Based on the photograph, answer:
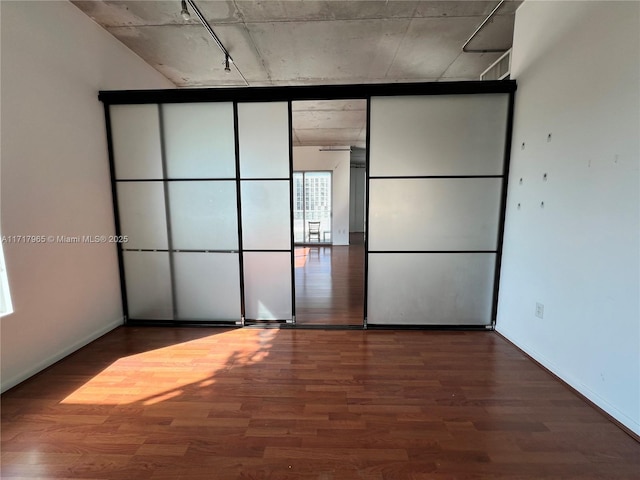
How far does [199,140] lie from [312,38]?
1638 millimetres

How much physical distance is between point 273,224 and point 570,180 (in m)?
2.64

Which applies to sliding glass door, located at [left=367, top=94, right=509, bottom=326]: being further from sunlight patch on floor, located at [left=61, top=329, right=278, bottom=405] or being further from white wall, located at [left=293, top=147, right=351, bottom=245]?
white wall, located at [left=293, top=147, right=351, bottom=245]

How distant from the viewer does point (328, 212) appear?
901 cm

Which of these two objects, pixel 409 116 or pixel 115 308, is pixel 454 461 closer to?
pixel 409 116

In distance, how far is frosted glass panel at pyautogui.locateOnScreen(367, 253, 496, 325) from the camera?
2986 millimetres

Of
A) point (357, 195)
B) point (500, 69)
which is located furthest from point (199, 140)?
point (357, 195)

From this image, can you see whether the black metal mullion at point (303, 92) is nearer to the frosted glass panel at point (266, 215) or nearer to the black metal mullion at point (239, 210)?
the black metal mullion at point (239, 210)

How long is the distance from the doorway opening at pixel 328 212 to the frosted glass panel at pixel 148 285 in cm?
159

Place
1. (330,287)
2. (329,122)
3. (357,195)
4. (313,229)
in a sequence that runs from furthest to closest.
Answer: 1. (357,195)
2. (313,229)
3. (329,122)
4. (330,287)

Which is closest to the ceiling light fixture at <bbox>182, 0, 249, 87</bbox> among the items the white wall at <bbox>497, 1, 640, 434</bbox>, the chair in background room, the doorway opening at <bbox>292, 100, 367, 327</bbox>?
the doorway opening at <bbox>292, 100, 367, 327</bbox>

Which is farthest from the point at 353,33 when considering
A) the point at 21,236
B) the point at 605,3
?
the point at 21,236

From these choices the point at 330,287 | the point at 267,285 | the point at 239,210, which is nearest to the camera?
the point at 239,210

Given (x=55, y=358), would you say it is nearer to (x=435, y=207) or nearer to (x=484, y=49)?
(x=435, y=207)

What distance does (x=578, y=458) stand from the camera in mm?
1495
